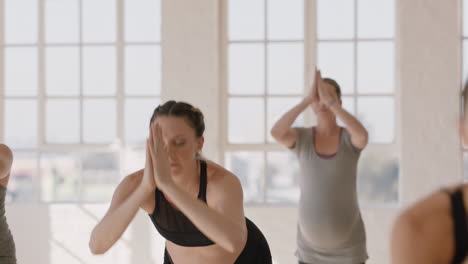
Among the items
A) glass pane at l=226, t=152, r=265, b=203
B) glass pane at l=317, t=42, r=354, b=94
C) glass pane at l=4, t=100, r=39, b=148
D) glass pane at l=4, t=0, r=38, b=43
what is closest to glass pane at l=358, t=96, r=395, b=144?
glass pane at l=317, t=42, r=354, b=94

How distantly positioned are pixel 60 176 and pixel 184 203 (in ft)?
14.2

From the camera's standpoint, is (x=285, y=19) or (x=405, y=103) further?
(x=285, y=19)

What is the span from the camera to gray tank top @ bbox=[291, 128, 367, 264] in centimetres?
334

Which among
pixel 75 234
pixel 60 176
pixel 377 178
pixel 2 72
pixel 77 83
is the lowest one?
pixel 377 178

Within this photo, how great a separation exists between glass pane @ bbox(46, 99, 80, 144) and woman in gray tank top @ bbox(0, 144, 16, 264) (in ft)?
9.67

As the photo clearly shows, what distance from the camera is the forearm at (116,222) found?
2.25 m

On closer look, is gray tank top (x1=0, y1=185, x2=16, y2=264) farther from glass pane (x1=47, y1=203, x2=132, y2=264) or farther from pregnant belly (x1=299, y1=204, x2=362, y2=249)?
glass pane (x1=47, y1=203, x2=132, y2=264)

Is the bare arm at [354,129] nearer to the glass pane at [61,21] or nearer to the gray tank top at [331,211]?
the gray tank top at [331,211]

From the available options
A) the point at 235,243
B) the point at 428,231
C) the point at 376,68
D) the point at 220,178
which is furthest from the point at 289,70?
the point at 428,231

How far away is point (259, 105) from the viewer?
19.0 feet

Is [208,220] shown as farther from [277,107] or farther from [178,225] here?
[277,107]

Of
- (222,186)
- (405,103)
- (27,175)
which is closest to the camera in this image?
(222,186)

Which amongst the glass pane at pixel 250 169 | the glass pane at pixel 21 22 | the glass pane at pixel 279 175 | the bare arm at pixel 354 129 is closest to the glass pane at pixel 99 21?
the glass pane at pixel 21 22

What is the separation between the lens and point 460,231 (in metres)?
0.77
